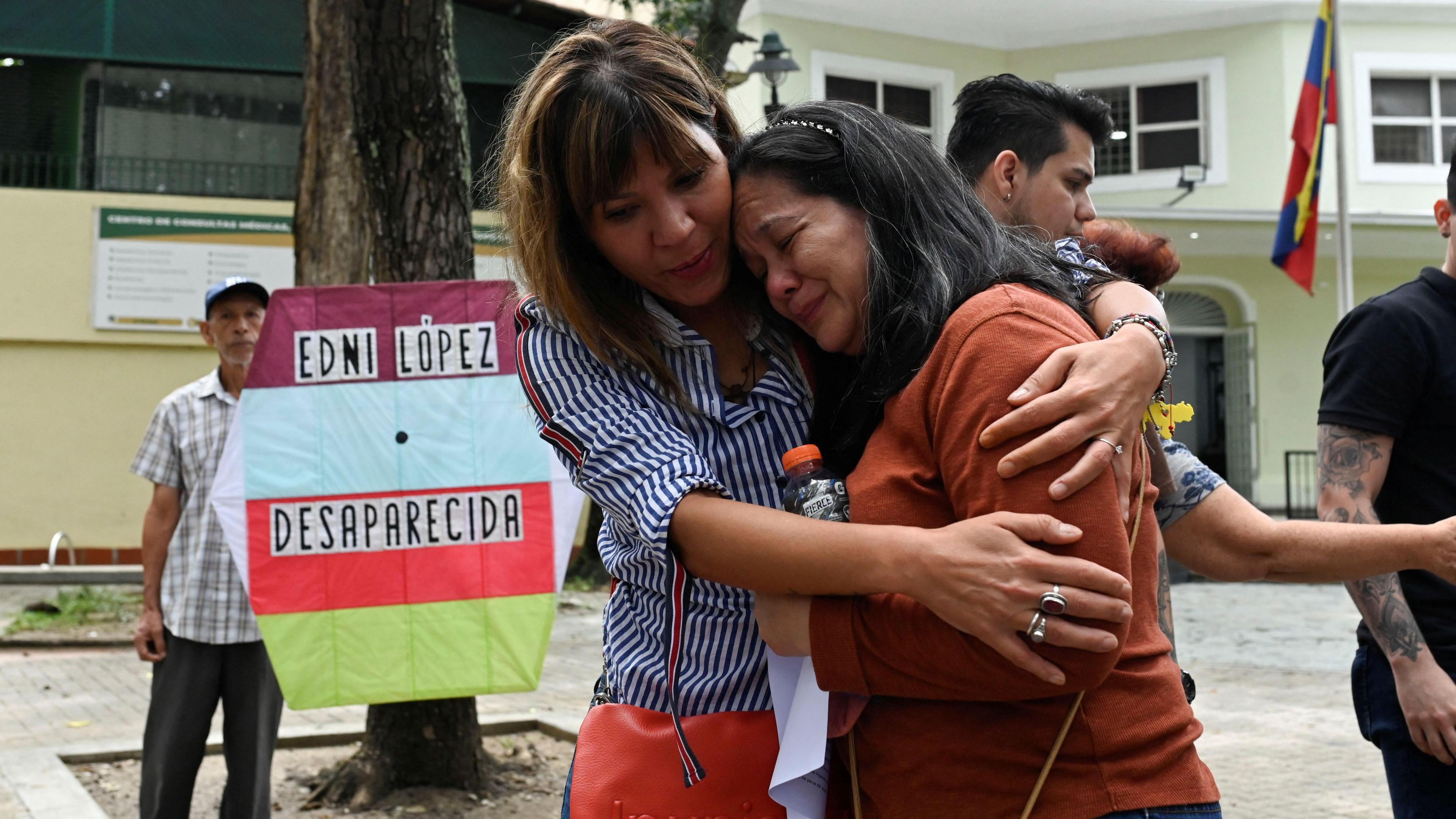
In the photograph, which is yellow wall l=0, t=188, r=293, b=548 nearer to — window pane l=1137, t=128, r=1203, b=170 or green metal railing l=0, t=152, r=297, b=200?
green metal railing l=0, t=152, r=297, b=200

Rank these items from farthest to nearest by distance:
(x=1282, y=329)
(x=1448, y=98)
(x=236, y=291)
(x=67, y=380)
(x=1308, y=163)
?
(x=1282, y=329), (x=1448, y=98), (x=67, y=380), (x=1308, y=163), (x=236, y=291)

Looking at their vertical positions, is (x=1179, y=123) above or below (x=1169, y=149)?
above

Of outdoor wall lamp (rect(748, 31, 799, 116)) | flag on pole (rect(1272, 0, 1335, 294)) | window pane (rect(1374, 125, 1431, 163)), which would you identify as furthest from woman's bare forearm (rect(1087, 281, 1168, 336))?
window pane (rect(1374, 125, 1431, 163))

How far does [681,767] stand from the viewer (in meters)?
1.96

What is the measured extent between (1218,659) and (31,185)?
14.4 meters

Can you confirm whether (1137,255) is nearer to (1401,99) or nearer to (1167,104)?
(1167,104)

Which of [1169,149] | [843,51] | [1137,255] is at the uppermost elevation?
[843,51]

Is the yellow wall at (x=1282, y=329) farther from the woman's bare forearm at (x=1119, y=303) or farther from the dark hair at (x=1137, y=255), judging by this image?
the woman's bare forearm at (x=1119, y=303)

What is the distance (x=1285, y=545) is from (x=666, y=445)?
3.82 ft

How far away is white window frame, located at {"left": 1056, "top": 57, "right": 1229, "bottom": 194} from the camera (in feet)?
62.7

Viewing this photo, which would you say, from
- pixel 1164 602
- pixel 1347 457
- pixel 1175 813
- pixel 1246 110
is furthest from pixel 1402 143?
pixel 1175 813

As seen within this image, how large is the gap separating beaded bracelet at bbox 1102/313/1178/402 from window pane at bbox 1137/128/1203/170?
18.8 meters

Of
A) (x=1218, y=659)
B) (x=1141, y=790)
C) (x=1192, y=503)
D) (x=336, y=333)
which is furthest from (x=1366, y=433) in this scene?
(x=1218, y=659)

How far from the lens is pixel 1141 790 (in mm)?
1623
